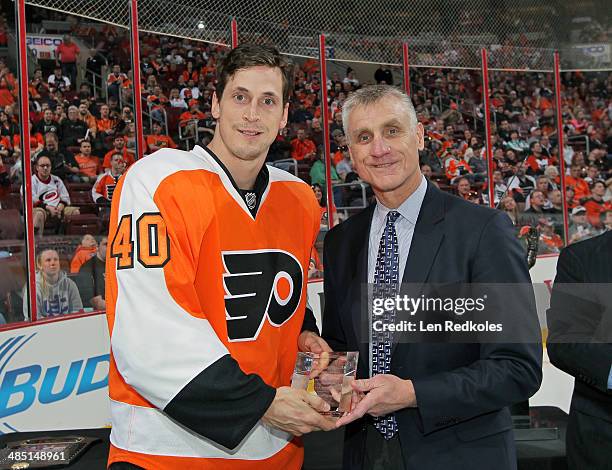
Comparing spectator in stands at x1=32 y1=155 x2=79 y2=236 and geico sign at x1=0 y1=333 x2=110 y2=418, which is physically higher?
spectator in stands at x1=32 y1=155 x2=79 y2=236

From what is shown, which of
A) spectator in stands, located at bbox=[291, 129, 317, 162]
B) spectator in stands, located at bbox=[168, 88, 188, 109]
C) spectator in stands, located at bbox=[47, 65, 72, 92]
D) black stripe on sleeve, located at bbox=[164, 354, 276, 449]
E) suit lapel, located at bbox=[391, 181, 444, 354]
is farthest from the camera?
spectator in stands, located at bbox=[291, 129, 317, 162]

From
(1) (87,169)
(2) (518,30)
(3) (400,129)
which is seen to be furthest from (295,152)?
(3) (400,129)

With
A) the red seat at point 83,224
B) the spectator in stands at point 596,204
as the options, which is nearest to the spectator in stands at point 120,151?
the red seat at point 83,224

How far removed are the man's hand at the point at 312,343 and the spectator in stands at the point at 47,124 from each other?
12.2ft

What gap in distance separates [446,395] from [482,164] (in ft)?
23.9

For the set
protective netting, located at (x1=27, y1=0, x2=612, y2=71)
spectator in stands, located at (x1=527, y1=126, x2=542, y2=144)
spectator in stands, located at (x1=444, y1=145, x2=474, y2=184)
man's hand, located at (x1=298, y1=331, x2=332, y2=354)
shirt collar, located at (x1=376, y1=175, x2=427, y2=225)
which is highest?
protective netting, located at (x1=27, y1=0, x2=612, y2=71)

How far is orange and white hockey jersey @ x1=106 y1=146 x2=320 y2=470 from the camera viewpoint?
146 cm

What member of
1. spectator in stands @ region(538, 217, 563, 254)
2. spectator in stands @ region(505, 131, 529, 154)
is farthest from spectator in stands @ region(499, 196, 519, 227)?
spectator in stands @ region(505, 131, 529, 154)

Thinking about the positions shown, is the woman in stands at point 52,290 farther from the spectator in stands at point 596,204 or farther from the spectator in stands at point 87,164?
the spectator in stands at point 596,204

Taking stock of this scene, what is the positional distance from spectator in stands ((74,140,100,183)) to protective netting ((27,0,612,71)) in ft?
3.02

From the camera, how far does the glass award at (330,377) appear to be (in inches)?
59.9

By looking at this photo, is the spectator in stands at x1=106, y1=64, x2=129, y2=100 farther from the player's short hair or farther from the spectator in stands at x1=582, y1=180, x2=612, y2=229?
the spectator in stands at x1=582, y1=180, x2=612, y2=229

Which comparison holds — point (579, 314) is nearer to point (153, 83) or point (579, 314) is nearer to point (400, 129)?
point (400, 129)

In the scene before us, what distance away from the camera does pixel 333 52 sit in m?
7.34
